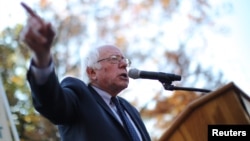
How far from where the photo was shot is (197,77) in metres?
12.1

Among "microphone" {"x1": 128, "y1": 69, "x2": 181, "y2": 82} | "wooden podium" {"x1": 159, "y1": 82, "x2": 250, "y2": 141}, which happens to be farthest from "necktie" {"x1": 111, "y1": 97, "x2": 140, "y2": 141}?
"wooden podium" {"x1": 159, "y1": 82, "x2": 250, "y2": 141}

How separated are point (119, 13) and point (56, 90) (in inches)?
404

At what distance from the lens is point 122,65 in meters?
2.91

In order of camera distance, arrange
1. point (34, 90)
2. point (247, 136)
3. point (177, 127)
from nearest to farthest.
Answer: point (247, 136)
point (177, 127)
point (34, 90)

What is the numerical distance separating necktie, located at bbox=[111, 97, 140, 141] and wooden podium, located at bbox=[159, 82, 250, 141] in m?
0.69

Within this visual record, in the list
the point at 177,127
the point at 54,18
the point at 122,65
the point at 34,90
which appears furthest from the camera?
Result: the point at 54,18

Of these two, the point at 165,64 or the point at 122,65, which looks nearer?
the point at 122,65

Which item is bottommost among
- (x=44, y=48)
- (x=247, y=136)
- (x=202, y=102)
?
(x=247, y=136)

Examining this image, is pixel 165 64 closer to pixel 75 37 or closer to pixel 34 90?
pixel 75 37

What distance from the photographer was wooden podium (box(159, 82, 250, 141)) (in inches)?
71.5

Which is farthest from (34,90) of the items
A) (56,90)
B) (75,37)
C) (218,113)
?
(75,37)

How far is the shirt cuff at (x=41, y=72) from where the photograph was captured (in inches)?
76.8

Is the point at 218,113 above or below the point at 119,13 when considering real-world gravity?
below

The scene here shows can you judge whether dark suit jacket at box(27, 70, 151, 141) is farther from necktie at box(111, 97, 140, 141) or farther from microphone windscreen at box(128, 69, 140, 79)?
microphone windscreen at box(128, 69, 140, 79)
